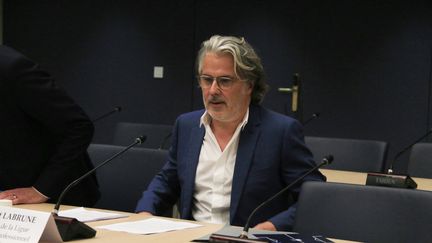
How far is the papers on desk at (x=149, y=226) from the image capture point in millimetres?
1980

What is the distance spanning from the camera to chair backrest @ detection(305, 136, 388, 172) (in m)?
3.96

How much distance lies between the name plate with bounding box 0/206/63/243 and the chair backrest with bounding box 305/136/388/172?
260 centimetres

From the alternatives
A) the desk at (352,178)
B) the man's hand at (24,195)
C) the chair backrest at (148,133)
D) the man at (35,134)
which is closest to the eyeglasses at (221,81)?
the man at (35,134)

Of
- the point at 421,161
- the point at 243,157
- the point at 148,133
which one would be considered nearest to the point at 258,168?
the point at 243,157

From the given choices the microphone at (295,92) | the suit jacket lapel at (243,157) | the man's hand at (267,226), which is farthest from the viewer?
the microphone at (295,92)

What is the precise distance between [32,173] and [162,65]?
16.3 ft

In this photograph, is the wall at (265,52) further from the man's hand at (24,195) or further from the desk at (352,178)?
the man's hand at (24,195)

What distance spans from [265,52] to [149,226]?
510 cm

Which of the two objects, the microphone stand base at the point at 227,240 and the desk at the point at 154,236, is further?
the desk at the point at 154,236

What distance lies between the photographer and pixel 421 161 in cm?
398

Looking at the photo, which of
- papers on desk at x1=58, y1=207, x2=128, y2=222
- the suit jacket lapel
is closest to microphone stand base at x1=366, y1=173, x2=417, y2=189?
the suit jacket lapel

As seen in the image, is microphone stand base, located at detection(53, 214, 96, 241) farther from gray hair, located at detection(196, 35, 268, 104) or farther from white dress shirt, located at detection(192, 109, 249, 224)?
gray hair, located at detection(196, 35, 268, 104)

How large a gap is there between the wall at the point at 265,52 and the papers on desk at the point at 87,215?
4722 millimetres

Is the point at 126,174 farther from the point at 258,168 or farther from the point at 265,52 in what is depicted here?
the point at 265,52
